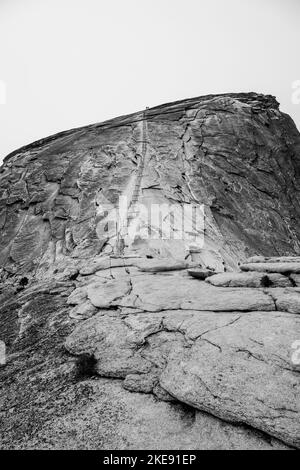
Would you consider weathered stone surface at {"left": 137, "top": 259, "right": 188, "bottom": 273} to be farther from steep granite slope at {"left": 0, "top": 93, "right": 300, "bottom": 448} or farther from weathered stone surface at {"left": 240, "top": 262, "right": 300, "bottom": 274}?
weathered stone surface at {"left": 240, "top": 262, "right": 300, "bottom": 274}

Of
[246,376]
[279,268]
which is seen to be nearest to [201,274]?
[279,268]

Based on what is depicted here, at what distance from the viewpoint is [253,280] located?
13.7 m

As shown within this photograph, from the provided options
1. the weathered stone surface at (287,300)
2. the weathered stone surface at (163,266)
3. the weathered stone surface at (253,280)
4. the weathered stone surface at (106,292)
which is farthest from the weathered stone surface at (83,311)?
the weathered stone surface at (287,300)

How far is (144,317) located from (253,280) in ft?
15.6

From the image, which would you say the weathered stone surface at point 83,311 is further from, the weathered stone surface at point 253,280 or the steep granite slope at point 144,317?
the weathered stone surface at point 253,280

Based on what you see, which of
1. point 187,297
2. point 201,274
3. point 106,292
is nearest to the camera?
point 187,297

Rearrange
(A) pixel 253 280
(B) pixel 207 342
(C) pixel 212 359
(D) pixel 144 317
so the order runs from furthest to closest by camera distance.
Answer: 1. (A) pixel 253 280
2. (D) pixel 144 317
3. (B) pixel 207 342
4. (C) pixel 212 359

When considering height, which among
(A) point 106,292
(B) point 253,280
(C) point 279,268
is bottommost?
(A) point 106,292

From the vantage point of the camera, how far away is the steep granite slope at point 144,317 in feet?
27.6

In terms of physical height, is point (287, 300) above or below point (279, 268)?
below

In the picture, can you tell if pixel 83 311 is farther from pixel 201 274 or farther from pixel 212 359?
pixel 212 359

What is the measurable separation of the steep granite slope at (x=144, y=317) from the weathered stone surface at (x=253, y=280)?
56mm

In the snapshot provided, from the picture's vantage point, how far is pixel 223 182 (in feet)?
122
